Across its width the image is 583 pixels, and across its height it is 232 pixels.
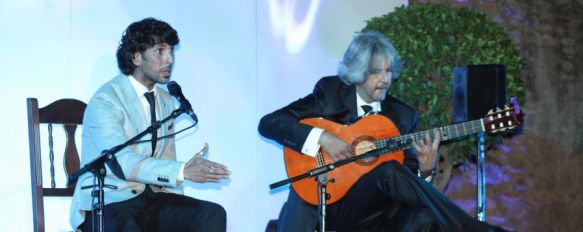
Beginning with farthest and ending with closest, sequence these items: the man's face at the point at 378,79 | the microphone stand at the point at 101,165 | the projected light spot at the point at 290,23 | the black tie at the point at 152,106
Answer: the projected light spot at the point at 290,23
the man's face at the point at 378,79
the black tie at the point at 152,106
the microphone stand at the point at 101,165

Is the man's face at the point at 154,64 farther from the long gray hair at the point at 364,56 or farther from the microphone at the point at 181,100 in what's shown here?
the long gray hair at the point at 364,56

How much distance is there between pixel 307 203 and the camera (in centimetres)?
378

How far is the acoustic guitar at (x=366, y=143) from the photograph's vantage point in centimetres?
372

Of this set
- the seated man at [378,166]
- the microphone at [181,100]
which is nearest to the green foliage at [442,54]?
the seated man at [378,166]

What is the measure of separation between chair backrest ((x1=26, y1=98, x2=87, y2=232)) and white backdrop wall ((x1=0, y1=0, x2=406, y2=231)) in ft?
0.70

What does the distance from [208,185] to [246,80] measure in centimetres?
74

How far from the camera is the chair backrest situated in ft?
11.4

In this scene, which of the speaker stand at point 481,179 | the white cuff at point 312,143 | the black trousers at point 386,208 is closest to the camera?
the black trousers at point 386,208

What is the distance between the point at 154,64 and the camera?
3.56 m

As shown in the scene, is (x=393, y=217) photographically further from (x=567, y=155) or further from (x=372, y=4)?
(x=567, y=155)

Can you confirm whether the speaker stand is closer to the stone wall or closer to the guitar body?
the guitar body

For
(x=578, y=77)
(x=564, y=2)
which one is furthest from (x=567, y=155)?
(x=564, y=2)

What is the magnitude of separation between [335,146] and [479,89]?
1.01 meters

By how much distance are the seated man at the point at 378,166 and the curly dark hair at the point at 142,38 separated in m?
0.80
